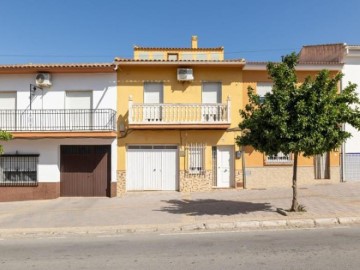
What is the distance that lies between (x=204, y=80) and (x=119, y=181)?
6381mm

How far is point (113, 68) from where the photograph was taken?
1559 cm

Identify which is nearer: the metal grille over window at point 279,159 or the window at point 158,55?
the metal grille over window at point 279,159

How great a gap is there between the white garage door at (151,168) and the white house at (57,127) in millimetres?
836

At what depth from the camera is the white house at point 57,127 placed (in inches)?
611

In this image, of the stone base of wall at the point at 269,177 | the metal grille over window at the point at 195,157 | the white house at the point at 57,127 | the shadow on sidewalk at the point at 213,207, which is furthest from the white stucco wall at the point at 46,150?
the stone base of wall at the point at 269,177

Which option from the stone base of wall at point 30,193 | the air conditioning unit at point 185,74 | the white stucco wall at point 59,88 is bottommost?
the stone base of wall at point 30,193

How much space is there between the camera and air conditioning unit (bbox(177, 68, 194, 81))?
616 inches

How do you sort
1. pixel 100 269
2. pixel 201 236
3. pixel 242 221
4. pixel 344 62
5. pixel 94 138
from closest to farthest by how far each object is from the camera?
pixel 100 269, pixel 201 236, pixel 242 221, pixel 94 138, pixel 344 62

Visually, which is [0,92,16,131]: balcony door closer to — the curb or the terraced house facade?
the terraced house facade

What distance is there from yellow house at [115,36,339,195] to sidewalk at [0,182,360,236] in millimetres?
896

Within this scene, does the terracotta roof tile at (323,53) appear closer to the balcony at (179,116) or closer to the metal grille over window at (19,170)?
the balcony at (179,116)

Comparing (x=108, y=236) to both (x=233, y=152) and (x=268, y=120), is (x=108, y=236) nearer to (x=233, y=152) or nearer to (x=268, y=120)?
(x=268, y=120)

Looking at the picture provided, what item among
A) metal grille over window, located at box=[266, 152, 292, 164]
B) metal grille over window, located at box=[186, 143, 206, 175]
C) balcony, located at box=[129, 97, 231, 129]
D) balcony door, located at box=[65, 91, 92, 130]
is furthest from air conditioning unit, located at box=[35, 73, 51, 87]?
metal grille over window, located at box=[266, 152, 292, 164]

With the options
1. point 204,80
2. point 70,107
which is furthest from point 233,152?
point 70,107
